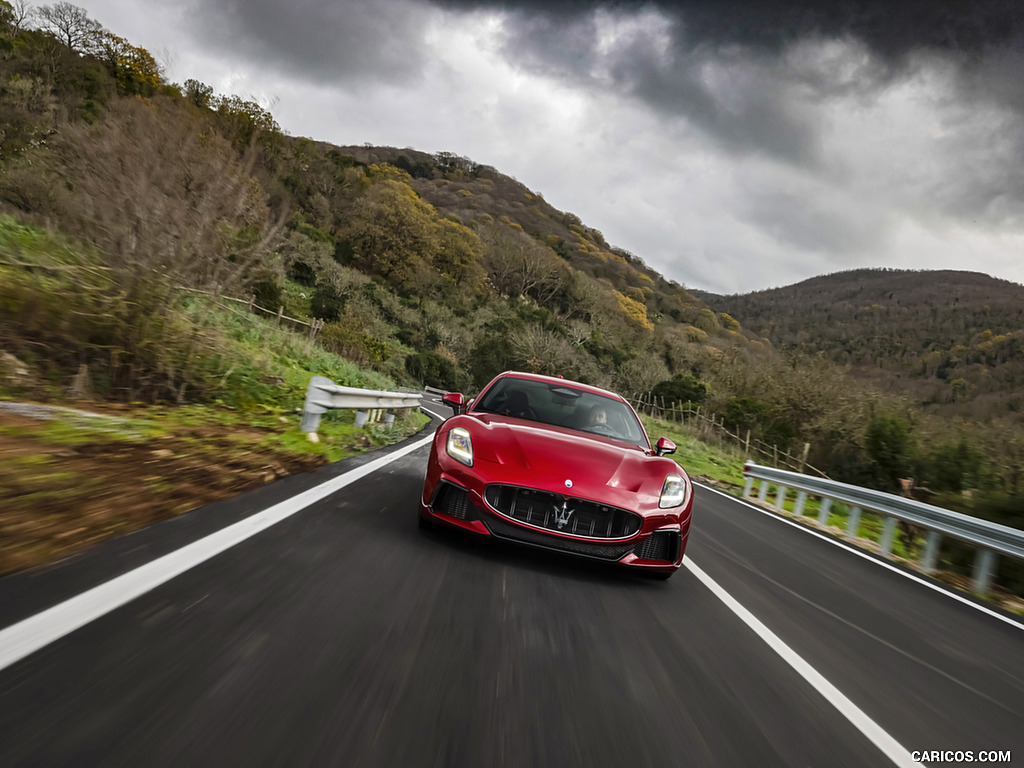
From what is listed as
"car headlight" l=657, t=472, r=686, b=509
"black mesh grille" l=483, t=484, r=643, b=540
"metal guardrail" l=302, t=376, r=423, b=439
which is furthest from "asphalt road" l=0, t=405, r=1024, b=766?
"metal guardrail" l=302, t=376, r=423, b=439

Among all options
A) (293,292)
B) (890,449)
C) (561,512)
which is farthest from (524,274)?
(561,512)

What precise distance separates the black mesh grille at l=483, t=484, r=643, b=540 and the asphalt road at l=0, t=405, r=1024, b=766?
335mm

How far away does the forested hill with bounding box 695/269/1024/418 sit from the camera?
3344 centimetres

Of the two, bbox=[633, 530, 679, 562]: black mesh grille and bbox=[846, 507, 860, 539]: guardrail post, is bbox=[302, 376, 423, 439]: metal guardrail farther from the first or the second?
bbox=[846, 507, 860, 539]: guardrail post

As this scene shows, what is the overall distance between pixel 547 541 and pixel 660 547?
0.78 metres

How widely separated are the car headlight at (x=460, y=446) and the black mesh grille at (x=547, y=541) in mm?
439

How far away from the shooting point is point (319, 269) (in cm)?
4769

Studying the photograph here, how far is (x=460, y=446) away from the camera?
4.34 meters

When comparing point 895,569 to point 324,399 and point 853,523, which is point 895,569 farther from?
point 324,399

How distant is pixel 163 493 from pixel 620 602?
9.98 ft

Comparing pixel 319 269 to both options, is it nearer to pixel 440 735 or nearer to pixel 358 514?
pixel 358 514

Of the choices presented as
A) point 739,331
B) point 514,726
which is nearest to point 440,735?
point 514,726

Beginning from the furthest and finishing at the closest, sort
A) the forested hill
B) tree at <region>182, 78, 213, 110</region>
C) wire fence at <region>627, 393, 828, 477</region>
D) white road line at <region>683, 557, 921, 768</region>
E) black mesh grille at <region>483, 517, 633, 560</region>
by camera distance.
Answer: tree at <region>182, 78, 213, 110</region>, the forested hill, wire fence at <region>627, 393, 828, 477</region>, black mesh grille at <region>483, 517, 633, 560</region>, white road line at <region>683, 557, 921, 768</region>

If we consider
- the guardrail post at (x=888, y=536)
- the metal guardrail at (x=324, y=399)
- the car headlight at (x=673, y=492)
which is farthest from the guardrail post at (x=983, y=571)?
the metal guardrail at (x=324, y=399)
